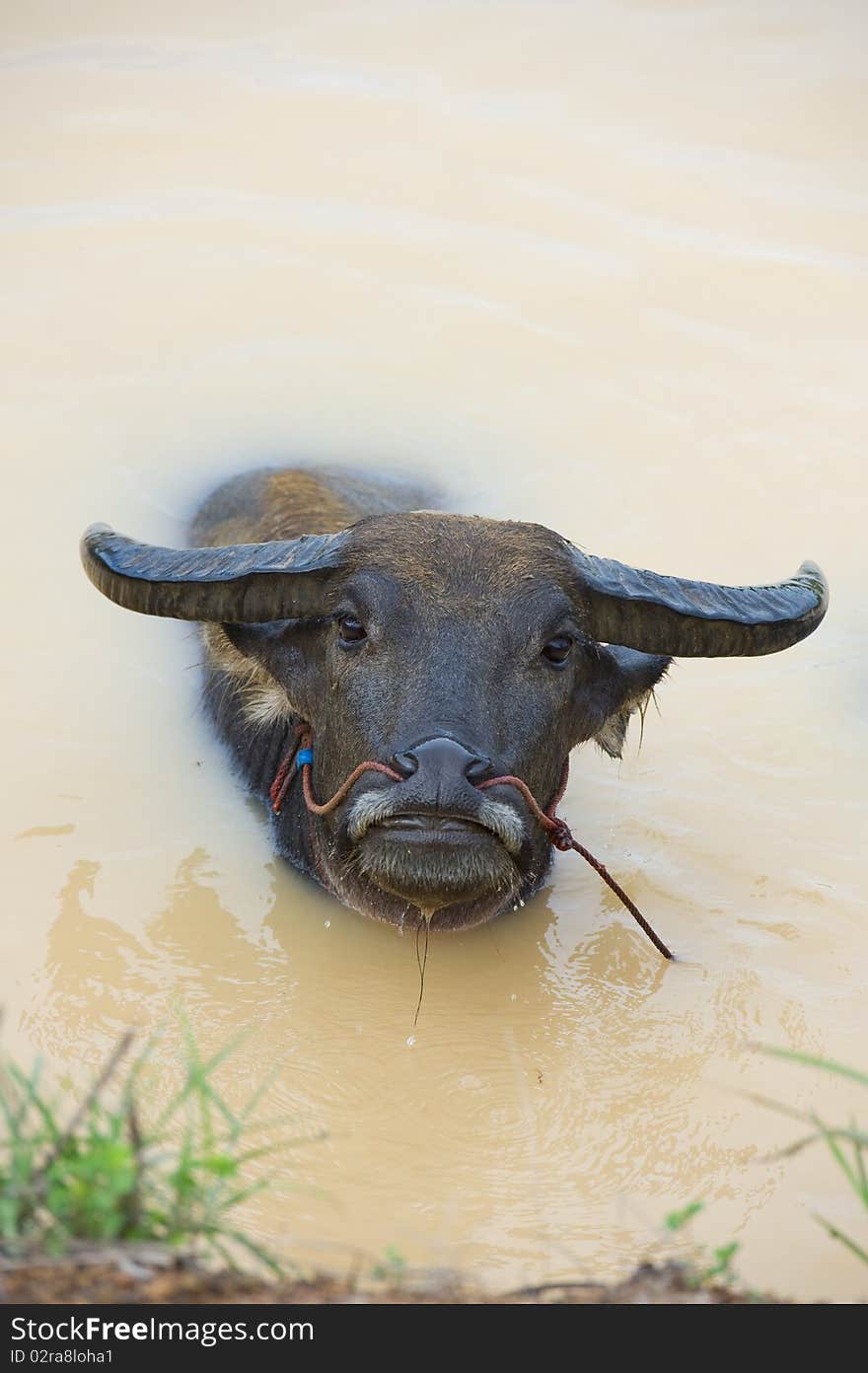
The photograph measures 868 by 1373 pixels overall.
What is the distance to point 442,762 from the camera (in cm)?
383

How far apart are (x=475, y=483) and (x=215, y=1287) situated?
5.77 metres

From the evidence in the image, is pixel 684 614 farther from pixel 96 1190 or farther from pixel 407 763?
pixel 96 1190

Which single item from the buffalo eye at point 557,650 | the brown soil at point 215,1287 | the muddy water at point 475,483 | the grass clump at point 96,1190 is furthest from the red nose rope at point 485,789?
the grass clump at point 96,1190

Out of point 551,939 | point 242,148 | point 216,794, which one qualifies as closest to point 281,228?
point 242,148

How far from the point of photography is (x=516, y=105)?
10508mm

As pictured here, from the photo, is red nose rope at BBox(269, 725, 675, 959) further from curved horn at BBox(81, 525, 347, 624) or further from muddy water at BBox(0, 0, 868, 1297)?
curved horn at BBox(81, 525, 347, 624)

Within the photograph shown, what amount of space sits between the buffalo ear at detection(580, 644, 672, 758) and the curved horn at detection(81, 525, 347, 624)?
0.90 metres

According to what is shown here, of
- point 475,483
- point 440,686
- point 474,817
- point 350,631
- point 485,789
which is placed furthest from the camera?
point 475,483

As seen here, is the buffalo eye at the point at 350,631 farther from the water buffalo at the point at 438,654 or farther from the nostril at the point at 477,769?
the nostril at the point at 477,769

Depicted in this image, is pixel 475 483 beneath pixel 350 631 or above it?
beneath

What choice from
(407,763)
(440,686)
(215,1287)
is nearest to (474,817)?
(407,763)

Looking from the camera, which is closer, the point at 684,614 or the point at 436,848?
the point at 436,848

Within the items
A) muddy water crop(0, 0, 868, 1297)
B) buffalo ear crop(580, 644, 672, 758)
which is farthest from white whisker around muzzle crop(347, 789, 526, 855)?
buffalo ear crop(580, 644, 672, 758)
